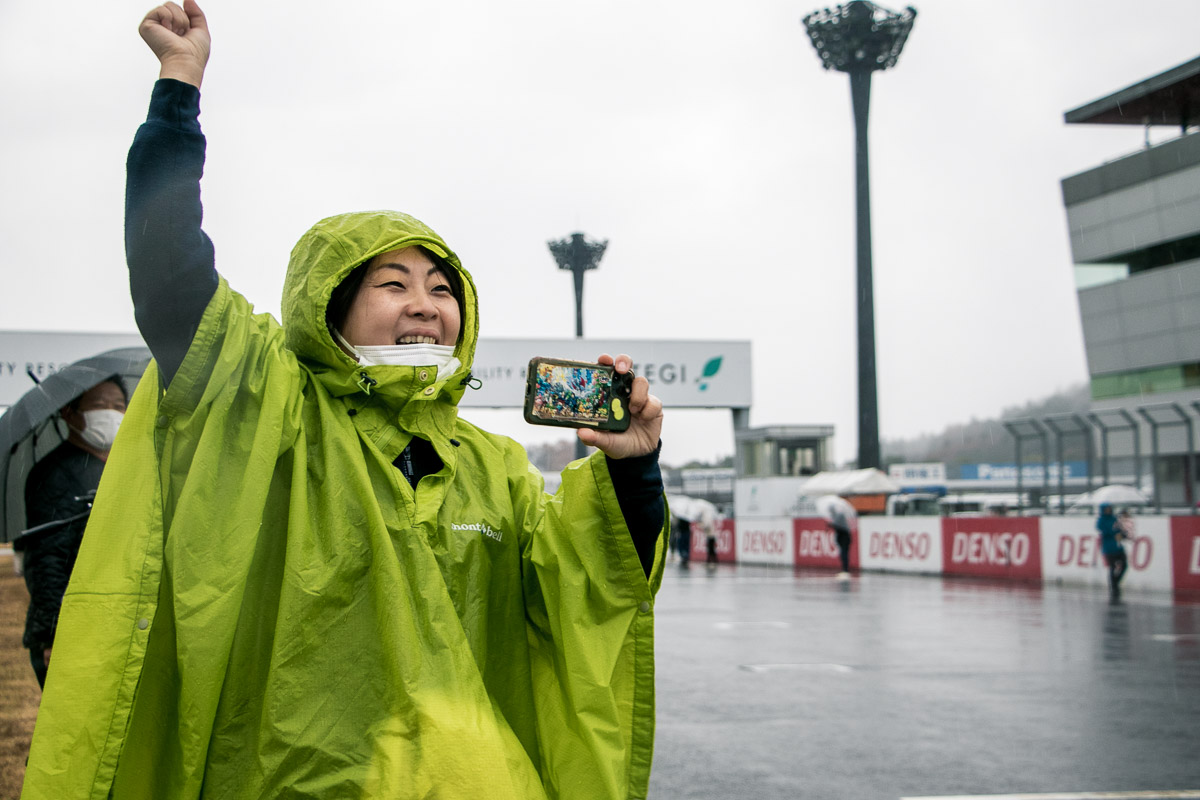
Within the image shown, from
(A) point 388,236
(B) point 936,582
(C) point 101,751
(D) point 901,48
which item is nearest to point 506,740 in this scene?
(C) point 101,751

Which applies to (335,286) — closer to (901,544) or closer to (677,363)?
(901,544)

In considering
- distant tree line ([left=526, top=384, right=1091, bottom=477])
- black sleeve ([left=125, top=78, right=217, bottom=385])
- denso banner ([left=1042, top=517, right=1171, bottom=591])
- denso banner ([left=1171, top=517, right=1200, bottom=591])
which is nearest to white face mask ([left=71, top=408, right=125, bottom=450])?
black sleeve ([left=125, top=78, right=217, bottom=385])

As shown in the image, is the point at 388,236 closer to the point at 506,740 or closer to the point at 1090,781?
the point at 506,740

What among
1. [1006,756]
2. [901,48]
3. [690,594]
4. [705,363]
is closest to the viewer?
[1006,756]

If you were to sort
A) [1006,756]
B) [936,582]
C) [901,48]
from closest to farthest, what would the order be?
[1006,756] → [936,582] → [901,48]

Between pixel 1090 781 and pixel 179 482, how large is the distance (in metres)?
5.08

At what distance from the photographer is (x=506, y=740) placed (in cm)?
206

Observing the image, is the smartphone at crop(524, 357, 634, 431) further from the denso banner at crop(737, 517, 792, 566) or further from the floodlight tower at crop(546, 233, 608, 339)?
the floodlight tower at crop(546, 233, 608, 339)

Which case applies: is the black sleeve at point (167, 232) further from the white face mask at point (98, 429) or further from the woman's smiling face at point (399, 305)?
the white face mask at point (98, 429)

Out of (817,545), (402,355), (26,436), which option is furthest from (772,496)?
(402,355)

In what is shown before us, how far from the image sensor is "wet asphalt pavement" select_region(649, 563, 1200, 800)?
5680mm

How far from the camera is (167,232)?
1904 millimetres

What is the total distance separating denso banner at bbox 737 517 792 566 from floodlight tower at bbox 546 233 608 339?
48.1 feet

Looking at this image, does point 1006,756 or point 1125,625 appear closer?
point 1006,756
